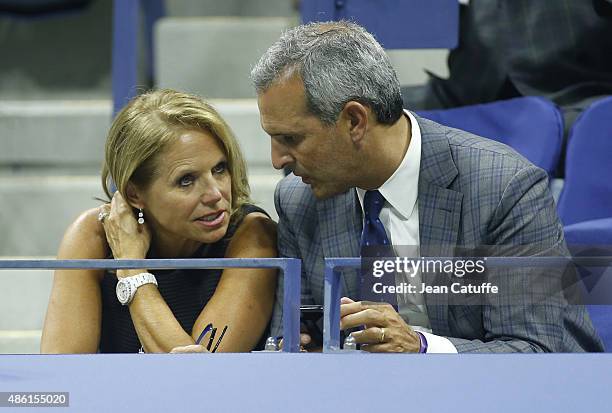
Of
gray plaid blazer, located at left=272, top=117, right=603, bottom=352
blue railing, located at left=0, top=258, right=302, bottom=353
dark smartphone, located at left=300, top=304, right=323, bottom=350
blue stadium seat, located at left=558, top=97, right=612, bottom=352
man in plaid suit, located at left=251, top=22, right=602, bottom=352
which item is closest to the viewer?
blue railing, located at left=0, top=258, right=302, bottom=353

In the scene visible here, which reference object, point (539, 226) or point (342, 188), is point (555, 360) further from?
point (342, 188)

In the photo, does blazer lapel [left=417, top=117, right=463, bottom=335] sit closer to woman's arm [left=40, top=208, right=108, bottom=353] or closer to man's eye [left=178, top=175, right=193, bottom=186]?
man's eye [left=178, top=175, right=193, bottom=186]

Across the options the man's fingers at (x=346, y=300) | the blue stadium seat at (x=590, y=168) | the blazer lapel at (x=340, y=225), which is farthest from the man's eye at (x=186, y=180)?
the blue stadium seat at (x=590, y=168)

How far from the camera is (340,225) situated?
5.48 feet

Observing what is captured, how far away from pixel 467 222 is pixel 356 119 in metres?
0.23

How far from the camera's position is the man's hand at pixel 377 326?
1.17m

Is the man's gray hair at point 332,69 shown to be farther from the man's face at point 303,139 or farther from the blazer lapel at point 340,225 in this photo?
the blazer lapel at point 340,225

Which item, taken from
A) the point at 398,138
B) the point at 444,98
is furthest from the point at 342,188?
the point at 444,98

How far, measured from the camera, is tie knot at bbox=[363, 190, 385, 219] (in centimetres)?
166

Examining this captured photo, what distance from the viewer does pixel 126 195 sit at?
1802 millimetres

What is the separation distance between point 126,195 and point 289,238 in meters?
0.29

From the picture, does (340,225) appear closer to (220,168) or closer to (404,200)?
(404,200)

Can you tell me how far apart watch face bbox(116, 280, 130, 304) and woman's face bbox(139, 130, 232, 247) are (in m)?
0.12

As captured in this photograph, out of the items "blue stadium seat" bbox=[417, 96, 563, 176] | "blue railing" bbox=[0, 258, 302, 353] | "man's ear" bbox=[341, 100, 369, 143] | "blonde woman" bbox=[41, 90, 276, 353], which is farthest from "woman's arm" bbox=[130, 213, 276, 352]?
"blue stadium seat" bbox=[417, 96, 563, 176]
